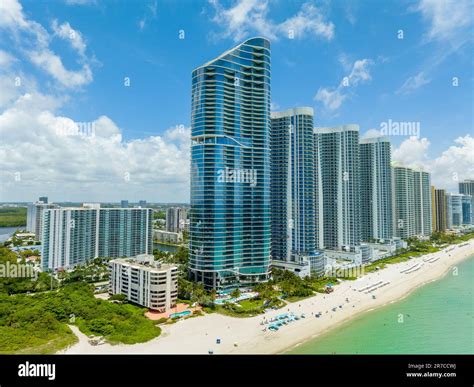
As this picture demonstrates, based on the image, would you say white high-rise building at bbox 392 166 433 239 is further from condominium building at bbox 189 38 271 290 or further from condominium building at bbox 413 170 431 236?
condominium building at bbox 189 38 271 290

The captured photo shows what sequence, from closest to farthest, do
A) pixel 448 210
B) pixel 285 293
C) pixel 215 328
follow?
1. pixel 215 328
2. pixel 285 293
3. pixel 448 210

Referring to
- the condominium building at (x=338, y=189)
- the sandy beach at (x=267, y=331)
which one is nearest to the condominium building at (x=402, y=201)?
the condominium building at (x=338, y=189)

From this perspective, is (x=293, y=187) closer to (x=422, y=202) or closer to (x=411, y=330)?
(x=411, y=330)

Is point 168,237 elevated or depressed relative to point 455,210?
depressed

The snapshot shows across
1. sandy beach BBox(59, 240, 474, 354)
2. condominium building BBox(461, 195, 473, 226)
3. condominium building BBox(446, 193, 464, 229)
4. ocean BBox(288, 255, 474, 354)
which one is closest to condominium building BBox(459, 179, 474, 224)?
condominium building BBox(461, 195, 473, 226)

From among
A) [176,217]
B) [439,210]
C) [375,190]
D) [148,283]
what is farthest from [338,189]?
[439,210]
